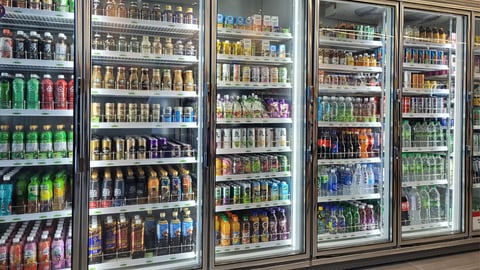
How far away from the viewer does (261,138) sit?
2992mm

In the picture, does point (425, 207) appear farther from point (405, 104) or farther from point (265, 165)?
point (265, 165)

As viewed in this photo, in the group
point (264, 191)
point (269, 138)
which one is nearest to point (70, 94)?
point (269, 138)

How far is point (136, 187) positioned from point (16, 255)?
2.79 feet

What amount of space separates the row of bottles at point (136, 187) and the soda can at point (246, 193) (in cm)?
42

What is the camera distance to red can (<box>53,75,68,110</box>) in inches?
94.9

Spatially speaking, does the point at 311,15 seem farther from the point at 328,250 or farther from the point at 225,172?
the point at 328,250

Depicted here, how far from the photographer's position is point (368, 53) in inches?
136

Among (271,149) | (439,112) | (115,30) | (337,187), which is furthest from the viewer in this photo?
(439,112)

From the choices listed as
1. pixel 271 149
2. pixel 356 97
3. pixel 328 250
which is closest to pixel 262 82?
pixel 271 149

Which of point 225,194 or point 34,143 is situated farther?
point 225,194

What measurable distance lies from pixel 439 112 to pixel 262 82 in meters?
1.92

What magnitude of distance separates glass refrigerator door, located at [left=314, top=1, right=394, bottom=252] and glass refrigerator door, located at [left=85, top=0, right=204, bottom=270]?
1.14m

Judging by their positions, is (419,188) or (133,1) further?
(419,188)

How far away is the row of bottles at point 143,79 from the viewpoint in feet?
8.44
